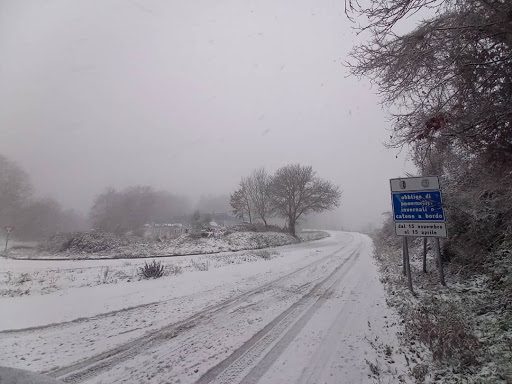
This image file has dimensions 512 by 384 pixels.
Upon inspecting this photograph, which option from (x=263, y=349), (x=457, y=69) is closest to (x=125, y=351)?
(x=263, y=349)

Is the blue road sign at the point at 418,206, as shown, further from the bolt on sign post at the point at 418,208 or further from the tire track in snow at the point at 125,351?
the tire track in snow at the point at 125,351

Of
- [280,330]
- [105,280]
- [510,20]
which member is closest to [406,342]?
[280,330]

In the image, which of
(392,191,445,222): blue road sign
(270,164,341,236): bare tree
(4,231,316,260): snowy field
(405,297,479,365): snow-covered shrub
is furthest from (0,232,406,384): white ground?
(270,164,341,236): bare tree

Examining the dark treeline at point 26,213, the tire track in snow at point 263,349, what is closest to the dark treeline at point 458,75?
the tire track in snow at point 263,349

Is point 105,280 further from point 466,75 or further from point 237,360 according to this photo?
point 466,75

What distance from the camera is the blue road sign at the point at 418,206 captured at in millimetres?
9172

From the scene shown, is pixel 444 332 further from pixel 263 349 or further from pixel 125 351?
pixel 125 351

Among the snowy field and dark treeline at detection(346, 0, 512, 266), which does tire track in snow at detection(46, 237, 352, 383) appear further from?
the snowy field

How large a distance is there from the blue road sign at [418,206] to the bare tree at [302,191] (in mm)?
32032

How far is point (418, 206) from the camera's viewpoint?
954 centimetres

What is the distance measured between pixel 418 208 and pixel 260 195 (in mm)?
40453

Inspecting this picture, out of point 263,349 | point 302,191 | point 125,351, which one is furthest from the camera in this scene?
point 302,191

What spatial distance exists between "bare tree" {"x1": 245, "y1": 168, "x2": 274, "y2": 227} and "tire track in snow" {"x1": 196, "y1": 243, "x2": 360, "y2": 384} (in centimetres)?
Result: 3920

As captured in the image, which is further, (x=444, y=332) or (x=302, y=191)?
(x=302, y=191)
